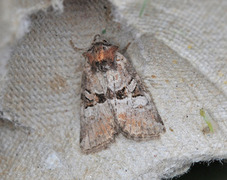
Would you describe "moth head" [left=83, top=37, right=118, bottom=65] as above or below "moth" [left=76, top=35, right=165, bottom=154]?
above

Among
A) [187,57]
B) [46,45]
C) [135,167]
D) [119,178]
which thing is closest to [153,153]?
[135,167]

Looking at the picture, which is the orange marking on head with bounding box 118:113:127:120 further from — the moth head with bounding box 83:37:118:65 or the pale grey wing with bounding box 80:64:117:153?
the moth head with bounding box 83:37:118:65

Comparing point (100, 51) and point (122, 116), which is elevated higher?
point (100, 51)

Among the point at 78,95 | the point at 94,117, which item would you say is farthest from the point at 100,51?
the point at 94,117

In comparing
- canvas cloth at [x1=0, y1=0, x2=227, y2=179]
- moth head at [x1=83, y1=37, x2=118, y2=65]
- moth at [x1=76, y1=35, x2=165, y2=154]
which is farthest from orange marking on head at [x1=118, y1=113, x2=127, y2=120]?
moth head at [x1=83, y1=37, x2=118, y2=65]

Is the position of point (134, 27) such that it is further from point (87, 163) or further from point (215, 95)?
point (87, 163)

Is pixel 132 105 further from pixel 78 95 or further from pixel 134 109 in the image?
pixel 78 95
